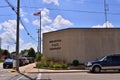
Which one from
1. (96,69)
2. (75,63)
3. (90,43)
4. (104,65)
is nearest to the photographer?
(104,65)

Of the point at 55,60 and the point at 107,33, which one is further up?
the point at 107,33

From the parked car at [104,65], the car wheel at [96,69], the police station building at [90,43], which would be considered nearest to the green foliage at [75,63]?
the police station building at [90,43]

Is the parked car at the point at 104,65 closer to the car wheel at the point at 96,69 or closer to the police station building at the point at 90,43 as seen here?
the car wheel at the point at 96,69

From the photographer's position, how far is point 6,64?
164 feet

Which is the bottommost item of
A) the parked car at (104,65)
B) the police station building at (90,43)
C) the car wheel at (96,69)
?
the car wheel at (96,69)

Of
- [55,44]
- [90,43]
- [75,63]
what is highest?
[55,44]

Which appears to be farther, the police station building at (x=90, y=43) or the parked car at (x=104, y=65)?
the police station building at (x=90, y=43)

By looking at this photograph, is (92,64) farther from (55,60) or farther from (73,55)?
(55,60)

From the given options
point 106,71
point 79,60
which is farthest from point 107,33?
point 106,71

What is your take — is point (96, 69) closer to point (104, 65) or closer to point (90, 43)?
point (104, 65)

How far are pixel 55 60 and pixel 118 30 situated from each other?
930 centimetres

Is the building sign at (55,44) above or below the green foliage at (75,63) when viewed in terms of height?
above

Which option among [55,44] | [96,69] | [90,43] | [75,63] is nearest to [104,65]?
[96,69]

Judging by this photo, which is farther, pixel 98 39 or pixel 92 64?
pixel 98 39
